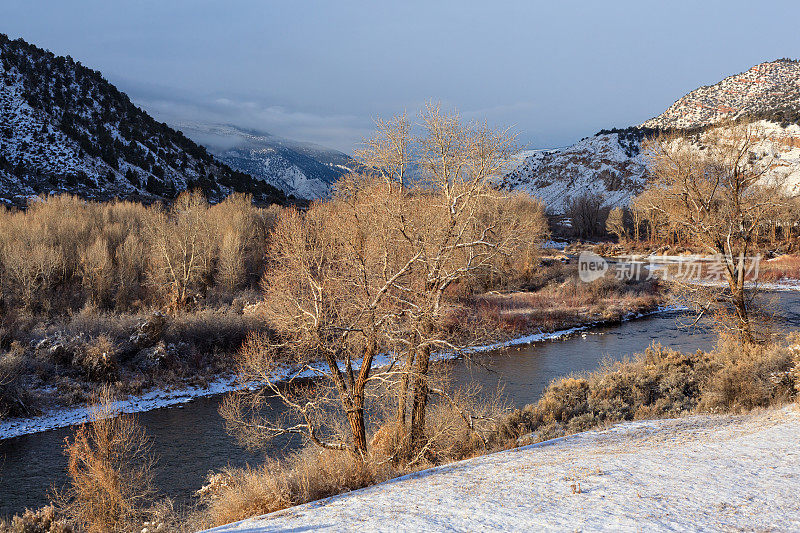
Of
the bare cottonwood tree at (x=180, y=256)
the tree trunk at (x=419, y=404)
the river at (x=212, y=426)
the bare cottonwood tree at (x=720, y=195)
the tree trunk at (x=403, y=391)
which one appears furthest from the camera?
the bare cottonwood tree at (x=180, y=256)

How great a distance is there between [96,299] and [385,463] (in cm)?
Result: 2527

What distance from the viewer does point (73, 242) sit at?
33.5 metres

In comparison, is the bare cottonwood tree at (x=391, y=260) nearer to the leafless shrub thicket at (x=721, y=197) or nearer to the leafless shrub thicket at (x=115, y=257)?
the leafless shrub thicket at (x=721, y=197)

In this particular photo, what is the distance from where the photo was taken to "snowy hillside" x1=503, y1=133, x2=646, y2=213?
113000mm

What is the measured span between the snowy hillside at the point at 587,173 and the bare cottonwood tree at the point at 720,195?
91.6 m

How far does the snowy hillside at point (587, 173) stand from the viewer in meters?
113

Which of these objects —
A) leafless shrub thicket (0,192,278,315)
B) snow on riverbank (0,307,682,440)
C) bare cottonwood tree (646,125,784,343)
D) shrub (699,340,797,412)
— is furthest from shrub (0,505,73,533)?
leafless shrub thicket (0,192,278,315)

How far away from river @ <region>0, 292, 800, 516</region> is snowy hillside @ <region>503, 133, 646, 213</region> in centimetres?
8238

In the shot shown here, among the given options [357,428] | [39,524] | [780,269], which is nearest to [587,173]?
A: [780,269]

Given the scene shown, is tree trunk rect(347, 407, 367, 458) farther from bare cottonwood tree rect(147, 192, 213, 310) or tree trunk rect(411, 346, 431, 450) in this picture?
bare cottonwood tree rect(147, 192, 213, 310)

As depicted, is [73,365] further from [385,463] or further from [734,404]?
[734,404]

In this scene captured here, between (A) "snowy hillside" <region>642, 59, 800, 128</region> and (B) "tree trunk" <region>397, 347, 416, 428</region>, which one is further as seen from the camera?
(A) "snowy hillside" <region>642, 59, 800, 128</region>

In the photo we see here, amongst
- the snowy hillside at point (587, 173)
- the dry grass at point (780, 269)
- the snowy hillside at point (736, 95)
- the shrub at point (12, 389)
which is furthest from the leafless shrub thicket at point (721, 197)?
the snowy hillside at point (736, 95)

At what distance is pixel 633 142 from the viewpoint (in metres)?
128
